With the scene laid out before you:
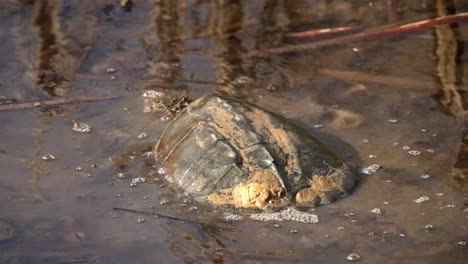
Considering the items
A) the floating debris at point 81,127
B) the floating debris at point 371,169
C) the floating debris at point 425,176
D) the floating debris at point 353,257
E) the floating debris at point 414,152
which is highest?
the floating debris at point 81,127

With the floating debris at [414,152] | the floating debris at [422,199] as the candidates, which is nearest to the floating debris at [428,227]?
the floating debris at [422,199]

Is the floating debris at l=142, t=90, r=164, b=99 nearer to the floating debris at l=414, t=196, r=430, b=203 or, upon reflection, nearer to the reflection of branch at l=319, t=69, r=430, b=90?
the reflection of branch at l=319, t=69, r=430, b=90

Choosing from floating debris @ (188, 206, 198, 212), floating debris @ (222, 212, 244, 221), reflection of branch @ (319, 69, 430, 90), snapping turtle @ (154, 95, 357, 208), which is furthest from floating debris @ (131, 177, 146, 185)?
reflection of branch @ (319, 69, 430, 90)

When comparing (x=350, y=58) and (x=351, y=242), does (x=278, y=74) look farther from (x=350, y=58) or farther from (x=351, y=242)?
(x=351, y=242)

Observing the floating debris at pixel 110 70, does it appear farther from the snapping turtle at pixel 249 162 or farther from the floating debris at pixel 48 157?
the snapping turtle at pixel 249 162

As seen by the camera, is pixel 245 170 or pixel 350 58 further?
pixel 350 58

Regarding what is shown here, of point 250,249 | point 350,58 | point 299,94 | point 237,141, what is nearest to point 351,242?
point 250,249

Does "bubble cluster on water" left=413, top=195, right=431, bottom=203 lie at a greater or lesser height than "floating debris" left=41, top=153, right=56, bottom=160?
lesser
